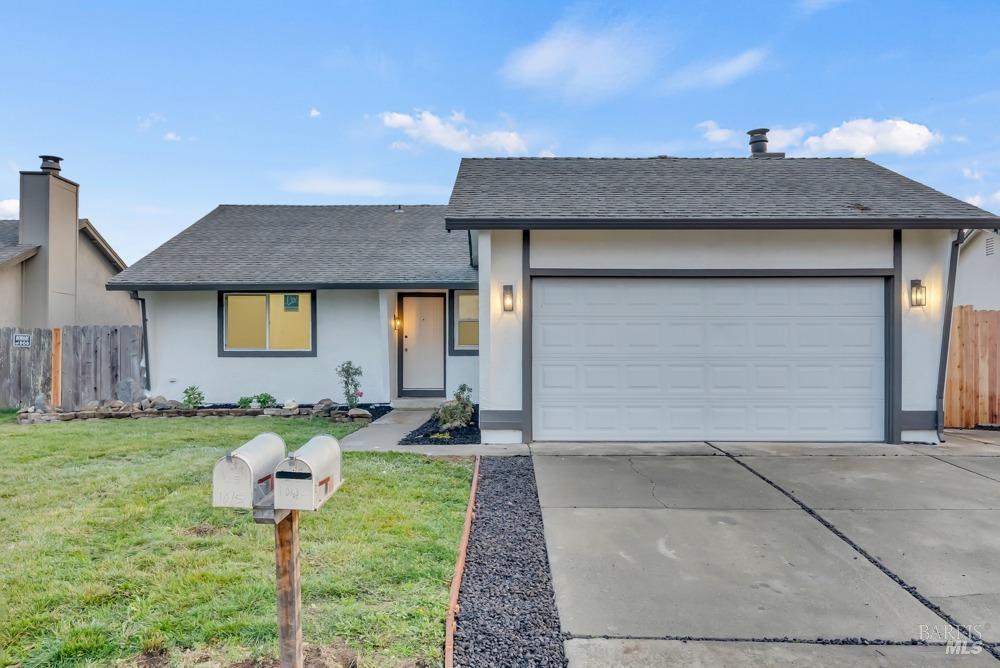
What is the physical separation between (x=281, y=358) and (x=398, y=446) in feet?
14.1

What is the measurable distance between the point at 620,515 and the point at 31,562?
153 inches

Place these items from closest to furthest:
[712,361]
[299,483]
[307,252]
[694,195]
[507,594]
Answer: [299,483] < [507,594] < [712,361] < [694,195] < [307,252]

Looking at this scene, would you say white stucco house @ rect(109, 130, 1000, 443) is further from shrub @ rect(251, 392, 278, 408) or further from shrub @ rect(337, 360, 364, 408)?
shrub @ rect(251, 392, 278, 408)

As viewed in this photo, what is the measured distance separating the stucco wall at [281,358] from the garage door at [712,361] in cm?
333

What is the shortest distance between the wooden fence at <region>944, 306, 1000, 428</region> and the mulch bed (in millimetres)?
7147

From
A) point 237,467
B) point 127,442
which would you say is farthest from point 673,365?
point 127,442

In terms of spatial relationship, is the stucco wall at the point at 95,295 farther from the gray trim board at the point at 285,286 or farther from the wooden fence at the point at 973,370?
the wooden fence at the point at 973,370

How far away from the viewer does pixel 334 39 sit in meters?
11.0

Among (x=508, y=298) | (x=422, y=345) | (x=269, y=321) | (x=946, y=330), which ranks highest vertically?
(x=508, y=298)

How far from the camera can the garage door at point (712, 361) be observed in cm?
636

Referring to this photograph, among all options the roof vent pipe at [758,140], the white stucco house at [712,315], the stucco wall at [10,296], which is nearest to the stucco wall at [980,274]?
the roof vent pipe at [758,140]

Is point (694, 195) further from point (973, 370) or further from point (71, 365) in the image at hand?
point (71, 365)

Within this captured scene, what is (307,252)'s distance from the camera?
32.6 ft

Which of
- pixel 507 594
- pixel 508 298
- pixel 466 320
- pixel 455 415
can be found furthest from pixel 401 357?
pixel 507 594
